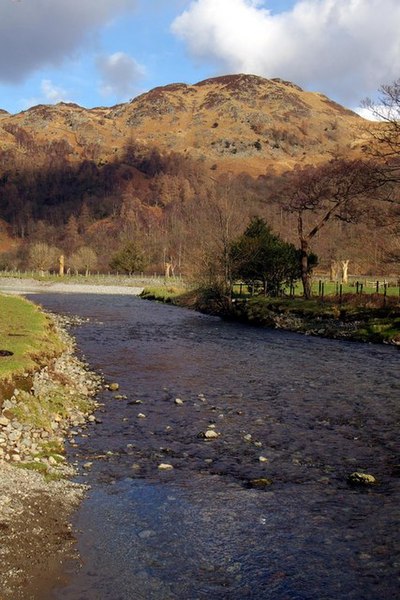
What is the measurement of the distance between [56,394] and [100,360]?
→ 969cm

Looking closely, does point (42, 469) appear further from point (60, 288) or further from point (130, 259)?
point (130, 259)

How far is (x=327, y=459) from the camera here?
14.1 metres

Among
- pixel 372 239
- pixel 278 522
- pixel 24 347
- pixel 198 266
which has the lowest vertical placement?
pixel 278 522

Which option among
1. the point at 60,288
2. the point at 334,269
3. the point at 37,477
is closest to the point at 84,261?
the point at 60,288

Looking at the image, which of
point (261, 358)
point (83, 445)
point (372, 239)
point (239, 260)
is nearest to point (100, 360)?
point (261, 358)

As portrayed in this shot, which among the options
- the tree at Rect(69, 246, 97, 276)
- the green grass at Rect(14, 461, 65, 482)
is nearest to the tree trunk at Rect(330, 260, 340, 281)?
the tree at Rect(69, 246, 97, 276)

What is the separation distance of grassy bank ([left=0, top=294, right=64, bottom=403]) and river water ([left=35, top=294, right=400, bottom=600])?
287 cm

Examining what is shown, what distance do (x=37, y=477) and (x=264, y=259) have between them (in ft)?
164

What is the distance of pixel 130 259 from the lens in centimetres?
13900

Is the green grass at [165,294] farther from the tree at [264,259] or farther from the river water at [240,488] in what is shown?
the river water at [240,488]

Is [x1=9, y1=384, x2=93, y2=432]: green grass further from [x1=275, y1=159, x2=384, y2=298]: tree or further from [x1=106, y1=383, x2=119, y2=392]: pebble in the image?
[x1=275, y1=159, x2=384, y2=298]: tree

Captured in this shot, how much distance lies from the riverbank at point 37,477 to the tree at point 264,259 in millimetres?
39477

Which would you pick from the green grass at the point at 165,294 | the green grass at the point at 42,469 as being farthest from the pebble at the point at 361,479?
the green grass at the point at 165,294

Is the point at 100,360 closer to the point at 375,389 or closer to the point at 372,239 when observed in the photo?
the point at 375,389
